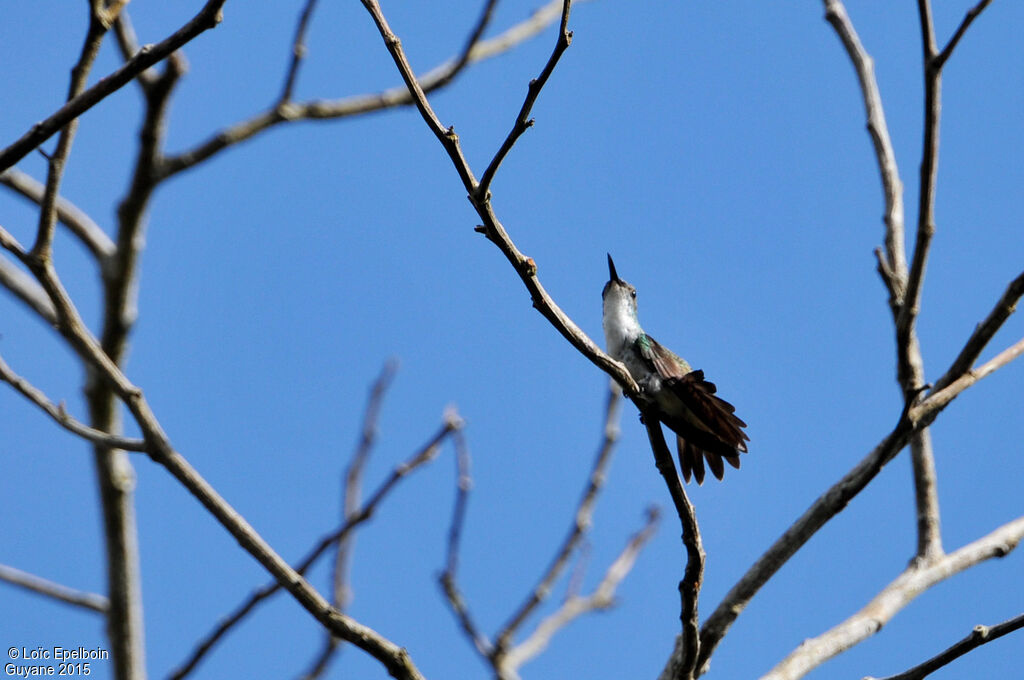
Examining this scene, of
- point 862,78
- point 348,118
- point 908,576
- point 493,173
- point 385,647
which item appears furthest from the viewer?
point 348,118

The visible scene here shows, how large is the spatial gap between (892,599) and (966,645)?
4.22 ft

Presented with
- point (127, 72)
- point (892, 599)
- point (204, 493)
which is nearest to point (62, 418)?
point (204, 493)

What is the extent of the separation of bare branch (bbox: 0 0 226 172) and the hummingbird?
6.18 ft

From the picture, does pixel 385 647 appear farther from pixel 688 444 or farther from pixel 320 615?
pixel 688 444

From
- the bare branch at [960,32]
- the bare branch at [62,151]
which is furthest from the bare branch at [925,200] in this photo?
the bare branch at [62,151]

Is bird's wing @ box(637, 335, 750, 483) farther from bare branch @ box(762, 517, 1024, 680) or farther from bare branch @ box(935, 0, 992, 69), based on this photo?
bare branch @ box(935, 0, 992, 69)

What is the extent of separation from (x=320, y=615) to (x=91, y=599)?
1640 millimetres

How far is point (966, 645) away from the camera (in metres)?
2.69

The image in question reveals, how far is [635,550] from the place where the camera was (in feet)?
19.2

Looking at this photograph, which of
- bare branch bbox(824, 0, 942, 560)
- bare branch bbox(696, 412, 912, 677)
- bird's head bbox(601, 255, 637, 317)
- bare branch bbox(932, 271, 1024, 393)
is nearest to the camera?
bare branch bbox(932, 271, 1024, 393)

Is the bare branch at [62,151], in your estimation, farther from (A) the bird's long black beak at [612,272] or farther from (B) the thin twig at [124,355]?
(A) the bird's long black beak at [612,272]

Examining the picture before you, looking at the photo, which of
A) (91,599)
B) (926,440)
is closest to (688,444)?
(926,440)

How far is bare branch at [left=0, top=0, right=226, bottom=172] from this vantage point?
8.27 ft

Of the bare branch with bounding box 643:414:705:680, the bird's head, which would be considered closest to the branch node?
the bare branch with bounding box 643:414:705:680
